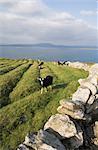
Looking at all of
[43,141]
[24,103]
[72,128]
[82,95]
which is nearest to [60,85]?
[82,95]

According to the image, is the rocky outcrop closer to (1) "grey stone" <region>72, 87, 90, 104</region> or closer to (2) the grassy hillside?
(1) "grey stone" <region>72, 87, 90, 104</region>

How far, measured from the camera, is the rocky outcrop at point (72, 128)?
28344 millimetres

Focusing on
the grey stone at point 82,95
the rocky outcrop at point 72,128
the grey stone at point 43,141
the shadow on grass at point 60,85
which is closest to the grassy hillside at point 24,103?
the shadow on grass at point 60,85

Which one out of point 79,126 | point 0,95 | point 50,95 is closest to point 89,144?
point 79,126

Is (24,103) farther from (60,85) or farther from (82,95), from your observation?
(60,85)

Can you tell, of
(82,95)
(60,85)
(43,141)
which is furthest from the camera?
(60,85)

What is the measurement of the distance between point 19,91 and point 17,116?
815 cm

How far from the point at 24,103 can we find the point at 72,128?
9.35 m

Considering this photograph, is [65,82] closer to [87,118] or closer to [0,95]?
[0,95]

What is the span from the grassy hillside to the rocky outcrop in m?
3.06

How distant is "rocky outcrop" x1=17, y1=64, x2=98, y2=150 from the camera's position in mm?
28344

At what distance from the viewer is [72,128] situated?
31.1 m

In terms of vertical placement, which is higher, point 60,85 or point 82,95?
point 82,95

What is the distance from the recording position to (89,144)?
33062 millimetres
